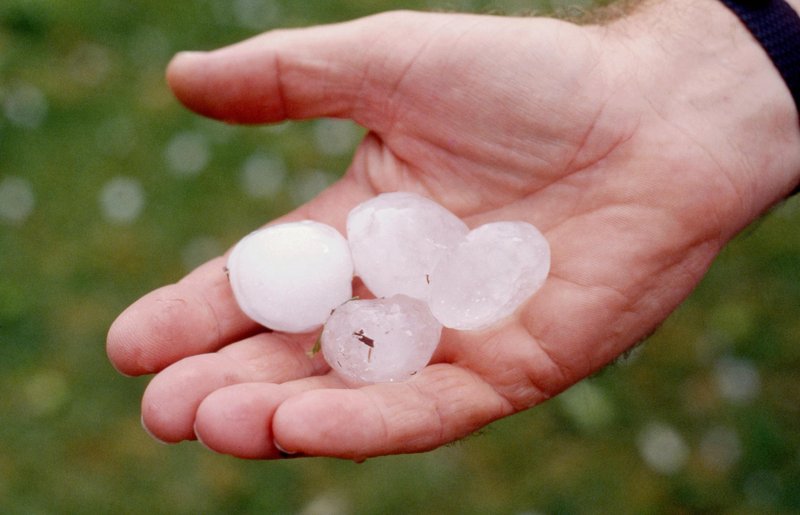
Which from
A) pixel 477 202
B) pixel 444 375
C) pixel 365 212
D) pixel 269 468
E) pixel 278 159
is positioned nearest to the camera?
pixel 444 375

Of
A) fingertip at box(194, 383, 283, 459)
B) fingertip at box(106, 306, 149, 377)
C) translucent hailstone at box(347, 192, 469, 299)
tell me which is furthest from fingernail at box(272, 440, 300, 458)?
translucent hailstone at box(347, 192, 469, 299)

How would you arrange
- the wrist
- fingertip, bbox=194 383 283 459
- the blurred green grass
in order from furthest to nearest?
the blurred green grass < the wrist < fingertip, bbox=194 383 283 459

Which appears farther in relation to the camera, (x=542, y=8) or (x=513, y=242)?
(x=542, y=8)

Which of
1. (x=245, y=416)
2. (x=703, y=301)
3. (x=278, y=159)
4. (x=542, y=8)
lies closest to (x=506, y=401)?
(x=245, y=416)

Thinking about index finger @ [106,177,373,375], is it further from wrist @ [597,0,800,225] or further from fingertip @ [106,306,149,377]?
wrist @ [597,0,800,225]

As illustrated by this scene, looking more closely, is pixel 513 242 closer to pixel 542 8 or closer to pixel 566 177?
pixel 566 177

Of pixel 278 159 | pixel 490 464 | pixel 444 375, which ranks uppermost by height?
pixel 444 375

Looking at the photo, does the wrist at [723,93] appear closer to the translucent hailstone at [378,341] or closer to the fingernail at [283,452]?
the translucent hailstone at [378,341]

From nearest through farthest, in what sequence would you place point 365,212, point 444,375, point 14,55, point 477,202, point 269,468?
point 444,375
point 365,212
point 477,202
point 269,468
point 14,55
